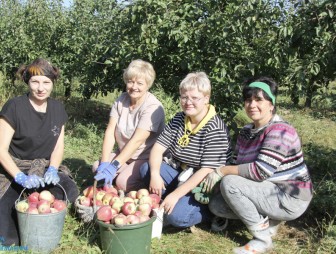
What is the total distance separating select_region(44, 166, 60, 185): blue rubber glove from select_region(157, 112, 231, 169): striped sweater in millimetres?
929

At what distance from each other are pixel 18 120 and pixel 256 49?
8.32 feet

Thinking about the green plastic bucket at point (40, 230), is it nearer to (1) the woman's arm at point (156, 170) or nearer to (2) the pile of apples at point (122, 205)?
(2) the pile of apples at point (122, 205)

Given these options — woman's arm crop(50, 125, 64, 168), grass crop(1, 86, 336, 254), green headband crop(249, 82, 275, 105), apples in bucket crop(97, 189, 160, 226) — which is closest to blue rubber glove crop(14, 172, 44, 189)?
woman's arm crop(50, 125, 64, 168)

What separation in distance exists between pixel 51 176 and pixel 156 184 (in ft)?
2.59

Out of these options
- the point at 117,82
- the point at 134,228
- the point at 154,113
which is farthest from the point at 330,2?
the point at 117,82

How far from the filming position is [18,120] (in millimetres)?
2842

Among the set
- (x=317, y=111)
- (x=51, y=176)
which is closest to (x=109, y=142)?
(x=51, y=176)

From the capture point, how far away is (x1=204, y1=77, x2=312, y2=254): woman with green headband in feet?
8.47

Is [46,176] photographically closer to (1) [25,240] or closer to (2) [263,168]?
(1) [25,240]

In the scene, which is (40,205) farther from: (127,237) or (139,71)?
(139,71)

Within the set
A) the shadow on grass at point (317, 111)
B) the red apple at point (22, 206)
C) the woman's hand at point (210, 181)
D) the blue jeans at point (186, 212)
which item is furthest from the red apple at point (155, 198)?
the shadow on grass at point (317, 111)

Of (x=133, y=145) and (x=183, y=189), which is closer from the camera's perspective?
(x=183, y=189)

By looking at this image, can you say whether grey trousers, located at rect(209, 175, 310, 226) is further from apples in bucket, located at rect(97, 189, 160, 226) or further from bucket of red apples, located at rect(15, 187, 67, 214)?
bucket of red apples, located at rect(15, 187, 67, 214)

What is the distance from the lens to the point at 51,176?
2.82 m
